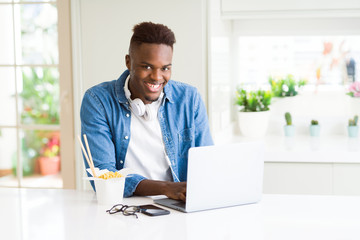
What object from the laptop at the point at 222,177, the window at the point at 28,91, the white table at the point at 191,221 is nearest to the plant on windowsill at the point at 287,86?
the window at the point at 28,91

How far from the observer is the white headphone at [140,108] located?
6.58 feet

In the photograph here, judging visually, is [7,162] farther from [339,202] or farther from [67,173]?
[339,202]

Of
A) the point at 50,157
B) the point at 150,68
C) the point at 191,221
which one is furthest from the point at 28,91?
the point at 191,221

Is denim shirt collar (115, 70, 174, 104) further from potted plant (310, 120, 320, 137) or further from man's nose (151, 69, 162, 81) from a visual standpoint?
potted plant (310, 120, 320, 137)

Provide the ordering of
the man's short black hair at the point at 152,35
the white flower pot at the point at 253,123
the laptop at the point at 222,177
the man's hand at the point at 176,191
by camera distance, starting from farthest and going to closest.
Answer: the white flower pot at the point at 253,123
the man's short black hair at the point at 152,35
the man's hand at the point at 176,191
the laptop at the point at 222,177

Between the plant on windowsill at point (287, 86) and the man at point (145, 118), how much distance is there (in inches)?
64.6

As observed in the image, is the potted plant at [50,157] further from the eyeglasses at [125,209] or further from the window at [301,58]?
the eyeglasses at [125,209]

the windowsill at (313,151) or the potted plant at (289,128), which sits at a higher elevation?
the potted plant at (289,128)

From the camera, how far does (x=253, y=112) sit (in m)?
3.41

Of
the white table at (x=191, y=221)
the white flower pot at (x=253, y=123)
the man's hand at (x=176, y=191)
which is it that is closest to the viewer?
the white table at (x=191, y=221)

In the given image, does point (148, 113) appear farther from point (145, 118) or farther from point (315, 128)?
point (315, 128)

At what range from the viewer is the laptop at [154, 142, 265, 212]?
158 centimetres

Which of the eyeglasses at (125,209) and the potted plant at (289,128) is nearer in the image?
the eyeglasses at (125,209)

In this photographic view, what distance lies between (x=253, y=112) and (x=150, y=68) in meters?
1.60
